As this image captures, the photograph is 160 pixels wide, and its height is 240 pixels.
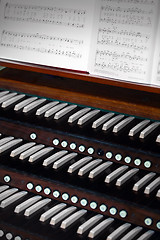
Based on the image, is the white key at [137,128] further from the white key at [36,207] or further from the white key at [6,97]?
the white key at [6,97]

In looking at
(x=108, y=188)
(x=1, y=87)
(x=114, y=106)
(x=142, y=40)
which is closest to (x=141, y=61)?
(x=142, y=40)

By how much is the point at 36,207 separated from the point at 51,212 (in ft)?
0.33

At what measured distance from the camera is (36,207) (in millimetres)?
2590

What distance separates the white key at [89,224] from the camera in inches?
94.5

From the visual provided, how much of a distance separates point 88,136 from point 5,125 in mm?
548

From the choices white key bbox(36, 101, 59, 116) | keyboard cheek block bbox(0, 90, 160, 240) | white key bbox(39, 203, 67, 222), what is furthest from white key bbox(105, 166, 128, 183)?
white key bbox(36, 101, 59, 116)

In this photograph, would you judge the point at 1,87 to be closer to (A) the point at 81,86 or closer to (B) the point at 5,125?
(B) the point at 5,125

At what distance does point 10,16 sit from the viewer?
2.89 metres

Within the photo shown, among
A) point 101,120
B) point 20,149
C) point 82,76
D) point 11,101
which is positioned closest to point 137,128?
point 101,120

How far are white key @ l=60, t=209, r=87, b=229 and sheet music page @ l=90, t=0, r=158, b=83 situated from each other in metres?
0.76

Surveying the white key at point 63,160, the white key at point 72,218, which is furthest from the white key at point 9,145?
the white key at point 72,218

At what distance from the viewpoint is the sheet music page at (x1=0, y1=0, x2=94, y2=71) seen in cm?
270

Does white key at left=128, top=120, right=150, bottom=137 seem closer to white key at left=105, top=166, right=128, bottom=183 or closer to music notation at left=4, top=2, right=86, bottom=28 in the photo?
white key at left=105, top=166, right=128, bottom=183

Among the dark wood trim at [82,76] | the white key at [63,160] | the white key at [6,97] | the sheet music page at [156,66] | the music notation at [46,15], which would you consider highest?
the music notation at [46,15]
